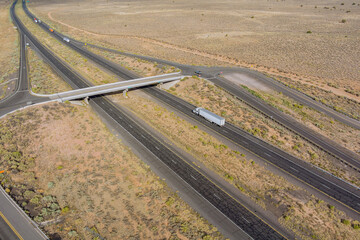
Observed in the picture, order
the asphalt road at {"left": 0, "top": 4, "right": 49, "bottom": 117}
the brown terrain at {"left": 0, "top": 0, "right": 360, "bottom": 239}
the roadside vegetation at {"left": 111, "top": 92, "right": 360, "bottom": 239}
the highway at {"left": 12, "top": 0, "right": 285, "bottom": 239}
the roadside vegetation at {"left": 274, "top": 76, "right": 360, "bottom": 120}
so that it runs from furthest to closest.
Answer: the roadside vegetation at {"left": 274, "top": 76, "right": 360, "bottom": 120} → the asphalt road at {"left": 0, "top": 4, "right": 49, "bottom": 117} → the roadside vegetation at {"left": 111, "top": 92, "right": 360, "bottom": 239} → the brown terrain at {"left": 0, "top": 0, "right": 360, "bottom": 239} → the highway at {"left": 12, "top": 0, "right": 285, "bottom": 239}

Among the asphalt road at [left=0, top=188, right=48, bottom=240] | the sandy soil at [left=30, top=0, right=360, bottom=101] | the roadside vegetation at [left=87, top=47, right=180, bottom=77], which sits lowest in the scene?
the asphalt road at [left=0, top=188, right=48, bottom=240]

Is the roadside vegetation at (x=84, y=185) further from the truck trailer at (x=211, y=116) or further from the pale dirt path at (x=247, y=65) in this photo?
the pale dirt path at (x=247, y=65)

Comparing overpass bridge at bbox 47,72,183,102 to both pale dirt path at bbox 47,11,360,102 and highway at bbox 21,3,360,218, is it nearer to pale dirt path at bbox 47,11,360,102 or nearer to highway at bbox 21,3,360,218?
highway at bbox 21,3,360,218

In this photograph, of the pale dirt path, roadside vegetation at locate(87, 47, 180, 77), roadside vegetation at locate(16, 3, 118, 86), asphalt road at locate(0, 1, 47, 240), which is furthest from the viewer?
roadside vegetation at locate(87, 47, 180, 77)

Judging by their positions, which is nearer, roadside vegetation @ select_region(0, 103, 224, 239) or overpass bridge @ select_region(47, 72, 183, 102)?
roadside vegetation @ select_region(0, 103, 224, 239)

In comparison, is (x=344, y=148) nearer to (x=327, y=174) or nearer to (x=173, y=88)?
(x=327, y=174)

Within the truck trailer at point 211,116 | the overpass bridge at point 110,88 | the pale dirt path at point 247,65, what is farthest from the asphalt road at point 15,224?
the pale dirt path at point 247,65

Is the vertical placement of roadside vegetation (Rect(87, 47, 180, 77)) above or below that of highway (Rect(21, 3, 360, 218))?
above

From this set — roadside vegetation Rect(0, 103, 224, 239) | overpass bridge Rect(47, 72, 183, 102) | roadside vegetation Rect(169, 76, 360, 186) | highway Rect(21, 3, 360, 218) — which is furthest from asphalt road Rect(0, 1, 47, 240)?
roadside vegetation Rect(169, 76, 360, 186)
